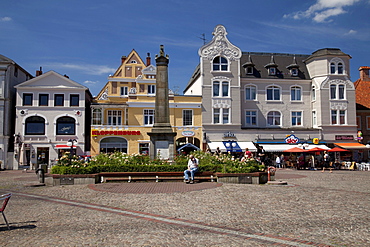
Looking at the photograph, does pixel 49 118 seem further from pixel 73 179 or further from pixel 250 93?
pixel 250 93

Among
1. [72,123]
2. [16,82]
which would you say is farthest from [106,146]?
[16,82]

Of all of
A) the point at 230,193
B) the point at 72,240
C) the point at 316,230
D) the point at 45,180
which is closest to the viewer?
the point at 72,240

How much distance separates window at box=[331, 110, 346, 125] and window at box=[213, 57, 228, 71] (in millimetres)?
14444

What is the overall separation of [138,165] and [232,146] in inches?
866

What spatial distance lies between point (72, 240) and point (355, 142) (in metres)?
42.6

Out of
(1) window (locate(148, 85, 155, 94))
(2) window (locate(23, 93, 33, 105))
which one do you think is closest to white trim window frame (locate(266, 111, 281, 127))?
(1) window (locate(148, 85, 155, 94))

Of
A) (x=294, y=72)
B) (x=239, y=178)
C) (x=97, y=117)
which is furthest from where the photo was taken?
(x=294, y=72)

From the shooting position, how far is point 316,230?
8.70 m

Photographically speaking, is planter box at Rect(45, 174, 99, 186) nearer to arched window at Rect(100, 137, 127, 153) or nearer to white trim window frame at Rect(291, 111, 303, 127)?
arched window at Rect(100, 137, 127, 153)

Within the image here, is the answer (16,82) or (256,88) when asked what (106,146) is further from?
(256,88)

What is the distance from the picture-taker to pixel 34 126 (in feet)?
130

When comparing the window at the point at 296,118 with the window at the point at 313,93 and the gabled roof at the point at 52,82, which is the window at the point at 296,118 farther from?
the gabled roof at the point at 52,82

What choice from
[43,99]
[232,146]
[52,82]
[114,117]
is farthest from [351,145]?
[43,99]

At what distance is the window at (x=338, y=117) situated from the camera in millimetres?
43500
